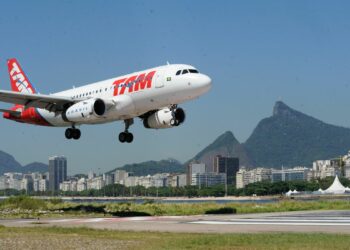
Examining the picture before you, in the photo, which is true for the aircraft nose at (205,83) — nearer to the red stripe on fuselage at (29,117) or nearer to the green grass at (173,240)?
the green grass at (173,240)

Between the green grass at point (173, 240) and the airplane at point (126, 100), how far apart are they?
14.5 m

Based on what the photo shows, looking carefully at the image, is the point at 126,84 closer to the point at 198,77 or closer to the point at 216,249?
the point at 198,77

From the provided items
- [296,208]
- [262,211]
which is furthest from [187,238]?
[296,208]

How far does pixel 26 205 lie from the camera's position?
76625 millimetres

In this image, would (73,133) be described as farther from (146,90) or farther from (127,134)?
(146,90)

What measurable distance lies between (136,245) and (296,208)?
45470 mm

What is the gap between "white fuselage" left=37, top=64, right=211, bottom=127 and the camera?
4728 centimetres

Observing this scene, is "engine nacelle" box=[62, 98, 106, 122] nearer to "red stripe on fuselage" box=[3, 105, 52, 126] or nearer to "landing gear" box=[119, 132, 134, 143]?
"landing gear" box=[119, 132, 134, 143]

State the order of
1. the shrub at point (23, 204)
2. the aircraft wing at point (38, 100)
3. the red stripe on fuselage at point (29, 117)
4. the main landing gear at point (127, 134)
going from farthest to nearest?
1. the shrub at point (23, 204)
2. the red stripe on fuselage at point (29, 117)
3. the main landing gear at point (127, 134)
4. the aircraft wing at point (38, 100)

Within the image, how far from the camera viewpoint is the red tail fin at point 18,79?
218 feet

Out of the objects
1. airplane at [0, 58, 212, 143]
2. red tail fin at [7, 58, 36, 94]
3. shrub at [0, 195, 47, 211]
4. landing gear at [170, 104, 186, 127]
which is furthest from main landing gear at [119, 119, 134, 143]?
shrub at [0, 195, 47, 211]

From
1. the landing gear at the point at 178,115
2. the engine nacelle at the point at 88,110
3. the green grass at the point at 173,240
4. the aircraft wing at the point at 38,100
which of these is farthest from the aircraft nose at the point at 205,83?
the green grass at the point at 173,240

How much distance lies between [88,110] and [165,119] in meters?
6.14

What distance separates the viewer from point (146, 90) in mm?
48812
